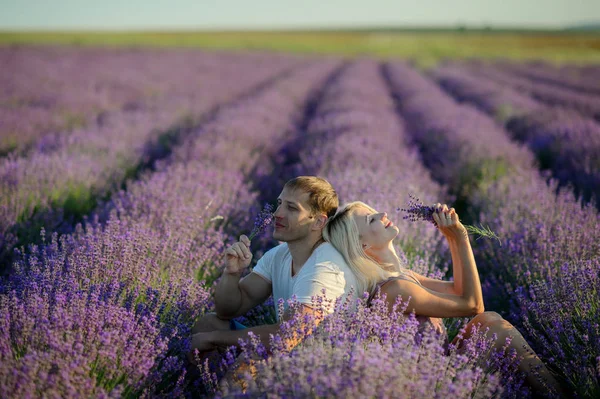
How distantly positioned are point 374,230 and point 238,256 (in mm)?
597

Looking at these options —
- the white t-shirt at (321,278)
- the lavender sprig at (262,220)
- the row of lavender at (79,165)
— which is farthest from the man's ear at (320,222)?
the row of lavender at (79,165)

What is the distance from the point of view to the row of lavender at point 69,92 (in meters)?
7.41

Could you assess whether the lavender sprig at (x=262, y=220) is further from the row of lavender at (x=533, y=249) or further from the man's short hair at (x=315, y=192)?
the row of lavender at (x=533, y=249)

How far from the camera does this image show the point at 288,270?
97.9 inches

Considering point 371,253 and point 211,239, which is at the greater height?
point 371,253

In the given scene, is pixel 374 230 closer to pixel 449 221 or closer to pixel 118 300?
pixel 449 221

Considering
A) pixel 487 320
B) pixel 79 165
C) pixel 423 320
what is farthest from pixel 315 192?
pixel 79 165

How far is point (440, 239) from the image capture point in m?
3.89

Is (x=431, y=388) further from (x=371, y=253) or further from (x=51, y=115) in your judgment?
(x=51, y=115)

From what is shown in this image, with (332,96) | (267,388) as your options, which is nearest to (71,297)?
(267,388)

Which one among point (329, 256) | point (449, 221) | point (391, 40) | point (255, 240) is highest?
point (391, 40)

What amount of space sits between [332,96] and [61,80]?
6.29 metres

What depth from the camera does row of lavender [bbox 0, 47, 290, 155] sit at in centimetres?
741

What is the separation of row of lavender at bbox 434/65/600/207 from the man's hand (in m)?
3.43
